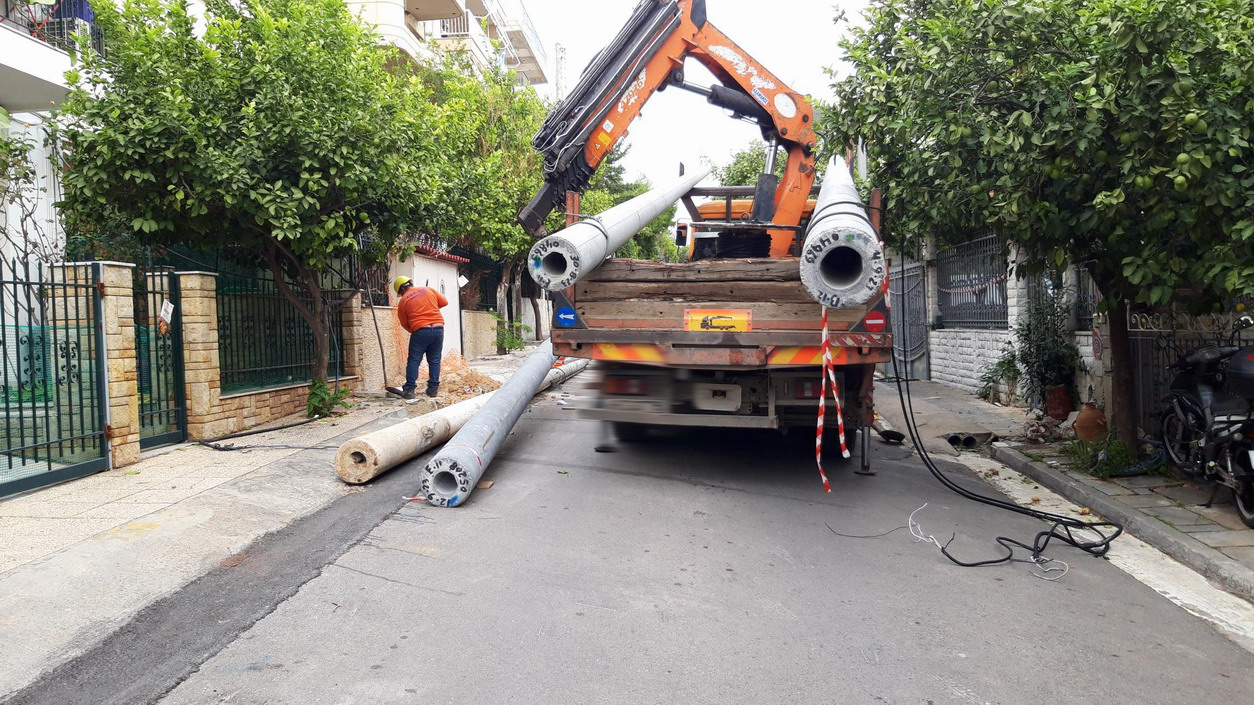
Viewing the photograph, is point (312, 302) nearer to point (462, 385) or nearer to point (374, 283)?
point (462, 385)

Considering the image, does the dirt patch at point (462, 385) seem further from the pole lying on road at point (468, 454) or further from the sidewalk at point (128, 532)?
the pole lying on road at point (468, 454)

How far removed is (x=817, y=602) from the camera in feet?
14.4

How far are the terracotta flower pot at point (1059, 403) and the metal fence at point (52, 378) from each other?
992 cm

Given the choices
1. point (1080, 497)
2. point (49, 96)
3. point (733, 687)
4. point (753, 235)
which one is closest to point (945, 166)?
point (753, 235)

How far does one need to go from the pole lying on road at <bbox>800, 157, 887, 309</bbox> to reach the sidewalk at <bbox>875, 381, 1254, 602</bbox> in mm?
2518

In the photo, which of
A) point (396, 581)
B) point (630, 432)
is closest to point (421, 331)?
point (630, 432)

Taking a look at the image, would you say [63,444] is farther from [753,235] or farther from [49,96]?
[49,96]

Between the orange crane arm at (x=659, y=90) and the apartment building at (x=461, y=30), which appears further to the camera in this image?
the apartment building at (x=461, y=30)

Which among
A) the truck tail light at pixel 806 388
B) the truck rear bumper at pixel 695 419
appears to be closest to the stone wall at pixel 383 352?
the truck rear bumper at pixel 695 419

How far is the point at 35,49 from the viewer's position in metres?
11.9

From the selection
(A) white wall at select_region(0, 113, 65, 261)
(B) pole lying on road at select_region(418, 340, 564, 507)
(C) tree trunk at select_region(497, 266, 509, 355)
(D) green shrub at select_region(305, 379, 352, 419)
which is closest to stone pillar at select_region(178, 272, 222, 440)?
(D) green shrub at select_region(305, 379, 352, 419)

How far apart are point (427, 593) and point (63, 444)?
13.6 ft

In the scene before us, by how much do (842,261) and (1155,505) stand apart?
10.1ft

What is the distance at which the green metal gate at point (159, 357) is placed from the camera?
8.02m
